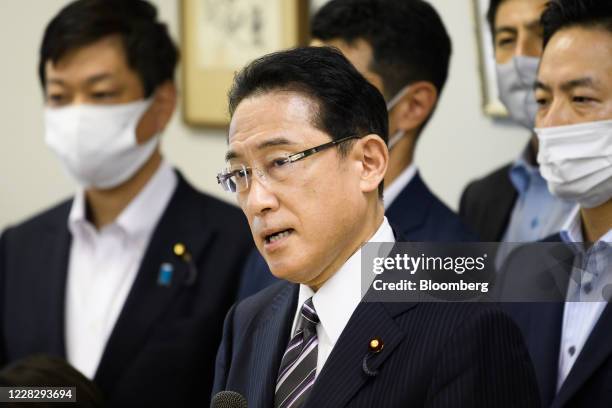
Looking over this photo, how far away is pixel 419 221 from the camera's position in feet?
9.11

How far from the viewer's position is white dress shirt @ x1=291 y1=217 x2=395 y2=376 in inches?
78.0

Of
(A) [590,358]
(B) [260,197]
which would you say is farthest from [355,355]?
(A) [590,358]

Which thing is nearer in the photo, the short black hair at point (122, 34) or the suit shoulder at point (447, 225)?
the suit shoulder at point (447, 225)

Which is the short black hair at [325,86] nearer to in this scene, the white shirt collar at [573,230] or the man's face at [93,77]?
the white shirt collar at [573,230]

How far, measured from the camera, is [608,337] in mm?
2234

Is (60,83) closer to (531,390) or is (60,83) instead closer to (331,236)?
(331,236)

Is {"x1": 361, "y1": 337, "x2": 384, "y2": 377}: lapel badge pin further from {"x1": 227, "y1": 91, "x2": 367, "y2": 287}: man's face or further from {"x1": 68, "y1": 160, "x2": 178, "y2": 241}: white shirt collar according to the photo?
{"x1": 68, "y1": 160, "x2": 178, "y2": 241}: white shirt collar

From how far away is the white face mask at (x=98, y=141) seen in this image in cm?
336

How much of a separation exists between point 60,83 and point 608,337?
197 cm

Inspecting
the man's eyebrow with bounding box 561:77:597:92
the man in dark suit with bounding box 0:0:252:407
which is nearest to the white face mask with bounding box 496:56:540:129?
the man's eyebrow with bounding box 561:77:597:92

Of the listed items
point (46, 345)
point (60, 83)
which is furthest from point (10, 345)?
point (60, 83)

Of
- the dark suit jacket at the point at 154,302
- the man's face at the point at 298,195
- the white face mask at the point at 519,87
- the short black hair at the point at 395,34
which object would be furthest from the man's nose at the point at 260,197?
the white face mask at the point at 519,87

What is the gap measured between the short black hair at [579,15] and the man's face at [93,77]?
145 cm

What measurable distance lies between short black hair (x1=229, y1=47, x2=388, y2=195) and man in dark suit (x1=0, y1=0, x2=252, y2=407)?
120 cm
